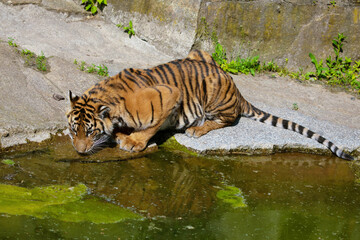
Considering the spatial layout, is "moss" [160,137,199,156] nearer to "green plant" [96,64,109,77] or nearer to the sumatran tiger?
the sumatran tiger

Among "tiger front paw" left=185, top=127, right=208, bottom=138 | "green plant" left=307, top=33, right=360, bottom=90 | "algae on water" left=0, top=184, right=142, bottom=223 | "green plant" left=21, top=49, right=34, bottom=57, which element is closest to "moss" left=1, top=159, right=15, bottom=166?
"algae on water" left=0, top=184, right=142, bottom=223

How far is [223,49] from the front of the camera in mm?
7887

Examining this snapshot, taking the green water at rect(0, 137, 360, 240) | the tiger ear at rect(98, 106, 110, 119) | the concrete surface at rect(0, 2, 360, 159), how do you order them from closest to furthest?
the green water at rect(0, 137, 360, 240) < the tiger ear at rect(98, 106, 110, 119) < the concrete surface at rect(0, 2, 360, 159)

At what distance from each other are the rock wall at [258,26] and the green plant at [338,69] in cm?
11

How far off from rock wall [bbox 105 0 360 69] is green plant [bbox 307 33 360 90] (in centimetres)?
11

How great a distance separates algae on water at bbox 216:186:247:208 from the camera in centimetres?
414

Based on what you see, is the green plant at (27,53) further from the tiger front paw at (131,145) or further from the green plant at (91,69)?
the tiger front paw at (131,145)

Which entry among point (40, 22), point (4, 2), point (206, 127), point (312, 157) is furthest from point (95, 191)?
point (4, 2)

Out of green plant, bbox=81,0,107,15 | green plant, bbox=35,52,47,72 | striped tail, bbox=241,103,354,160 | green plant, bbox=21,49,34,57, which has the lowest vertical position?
green plant, bbox=35,52,47,72

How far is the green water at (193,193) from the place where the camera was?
11.3ft

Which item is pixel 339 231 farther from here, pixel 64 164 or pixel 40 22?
pixel 40 22

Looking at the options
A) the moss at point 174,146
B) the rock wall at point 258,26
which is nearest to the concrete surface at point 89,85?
the moss at point 174,146

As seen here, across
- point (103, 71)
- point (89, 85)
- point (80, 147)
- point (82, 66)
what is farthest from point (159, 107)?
point (82, 66)

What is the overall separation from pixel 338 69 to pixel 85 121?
505cm
